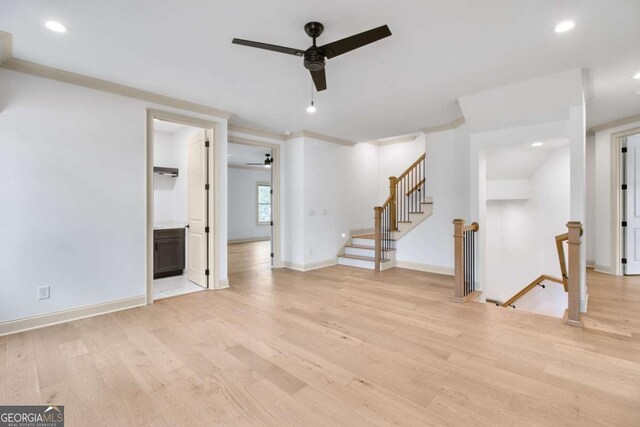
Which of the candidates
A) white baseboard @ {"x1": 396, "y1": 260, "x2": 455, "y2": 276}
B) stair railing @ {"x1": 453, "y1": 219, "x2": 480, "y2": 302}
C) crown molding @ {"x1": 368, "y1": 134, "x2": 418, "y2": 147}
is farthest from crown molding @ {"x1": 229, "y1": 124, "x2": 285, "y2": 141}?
stair railing @ {"x1": 453, "y1": 219, "x2": 480, "y2": 302}

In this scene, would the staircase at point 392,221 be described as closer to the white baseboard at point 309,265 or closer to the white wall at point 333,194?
the white baseboard at point 309,265

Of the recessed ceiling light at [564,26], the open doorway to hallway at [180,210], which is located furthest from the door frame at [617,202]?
the open doorway to hallway at [180,210]

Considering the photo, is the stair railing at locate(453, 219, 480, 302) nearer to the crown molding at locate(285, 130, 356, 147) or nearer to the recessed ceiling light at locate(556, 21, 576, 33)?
the recessed ceiling light at locate(556, 21, 576, 33)

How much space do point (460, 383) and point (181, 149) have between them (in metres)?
5.86

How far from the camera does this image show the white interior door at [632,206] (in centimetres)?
514

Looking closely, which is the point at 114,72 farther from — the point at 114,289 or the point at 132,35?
the point at 114,289

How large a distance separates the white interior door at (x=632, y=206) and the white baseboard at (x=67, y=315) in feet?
26.0

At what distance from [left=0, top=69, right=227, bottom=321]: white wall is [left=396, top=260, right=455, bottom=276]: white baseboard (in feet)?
15.2

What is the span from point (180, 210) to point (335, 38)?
4.72m

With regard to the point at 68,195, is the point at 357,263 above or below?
below

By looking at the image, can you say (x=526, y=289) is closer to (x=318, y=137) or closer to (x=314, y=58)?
(x=318, y=137)

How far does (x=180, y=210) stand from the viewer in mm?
5922

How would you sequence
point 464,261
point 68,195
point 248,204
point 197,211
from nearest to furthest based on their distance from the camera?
point 68,195
point 464,261
point 197,211
point 248,204

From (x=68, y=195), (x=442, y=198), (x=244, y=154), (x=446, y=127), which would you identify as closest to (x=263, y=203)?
(x=244, y=154)
